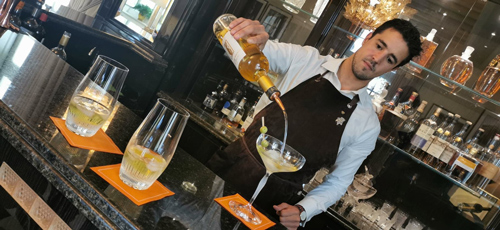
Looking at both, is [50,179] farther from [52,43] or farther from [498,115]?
[498,115]

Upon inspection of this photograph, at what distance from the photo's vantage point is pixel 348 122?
2051 mm

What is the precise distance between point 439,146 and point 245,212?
1754 millimetres

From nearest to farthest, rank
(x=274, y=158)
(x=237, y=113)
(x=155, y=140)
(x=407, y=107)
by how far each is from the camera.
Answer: (x=155, y=140) < (x=274, y=158) < (x=407, y=107) < (x=237, y=113)

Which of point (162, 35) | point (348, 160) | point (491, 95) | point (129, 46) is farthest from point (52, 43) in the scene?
point (491, 95)

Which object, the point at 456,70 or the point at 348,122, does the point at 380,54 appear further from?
the point at 456,70

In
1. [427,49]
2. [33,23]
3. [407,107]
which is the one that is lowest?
[33,23]

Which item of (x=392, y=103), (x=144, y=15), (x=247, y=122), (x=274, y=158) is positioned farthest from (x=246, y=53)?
(x=144, y=15)

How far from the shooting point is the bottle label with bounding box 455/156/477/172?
247cm

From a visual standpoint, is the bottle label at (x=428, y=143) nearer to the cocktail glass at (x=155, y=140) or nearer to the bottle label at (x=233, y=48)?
the bottle label at (x=233, y=48)

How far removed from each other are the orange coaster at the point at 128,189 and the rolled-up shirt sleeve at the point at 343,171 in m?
1.02

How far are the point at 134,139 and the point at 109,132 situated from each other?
365 millimetres

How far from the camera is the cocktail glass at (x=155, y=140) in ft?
2.97

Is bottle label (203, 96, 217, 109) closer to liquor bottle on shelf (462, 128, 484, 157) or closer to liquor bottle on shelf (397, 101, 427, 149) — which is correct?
liquor bottle on shelf (397, 101, 427, 149)

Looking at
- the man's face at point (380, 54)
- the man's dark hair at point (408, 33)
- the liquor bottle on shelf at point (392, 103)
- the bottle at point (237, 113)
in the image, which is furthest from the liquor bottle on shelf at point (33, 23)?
the liquor bottle on shelf at point (392, 103)
